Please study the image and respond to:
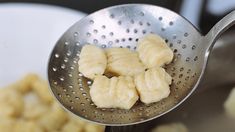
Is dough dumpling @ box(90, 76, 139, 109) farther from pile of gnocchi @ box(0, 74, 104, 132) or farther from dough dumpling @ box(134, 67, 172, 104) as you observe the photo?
pile of gnocchi @ box(0, 74, 104, 132)

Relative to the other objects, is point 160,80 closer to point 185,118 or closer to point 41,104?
point 185,118

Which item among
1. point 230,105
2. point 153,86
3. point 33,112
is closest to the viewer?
point 153,86

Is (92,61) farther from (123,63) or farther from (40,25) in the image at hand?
(40,25)

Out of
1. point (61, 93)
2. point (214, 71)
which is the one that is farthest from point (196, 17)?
point (61, 93)

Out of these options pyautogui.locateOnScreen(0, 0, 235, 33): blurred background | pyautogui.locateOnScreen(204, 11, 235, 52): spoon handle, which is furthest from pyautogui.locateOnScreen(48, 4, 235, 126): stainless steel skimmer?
pyautogui.locateOnScreen(0, 0, 235, 33): blurred background

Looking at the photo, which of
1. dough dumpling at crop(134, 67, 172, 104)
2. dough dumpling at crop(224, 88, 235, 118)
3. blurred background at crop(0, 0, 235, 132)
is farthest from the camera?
blurred background at crop(0, 0, 235, 132)

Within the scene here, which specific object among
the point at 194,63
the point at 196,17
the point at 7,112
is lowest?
the point at 7,112

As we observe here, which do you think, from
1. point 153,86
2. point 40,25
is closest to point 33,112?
point 40,25
